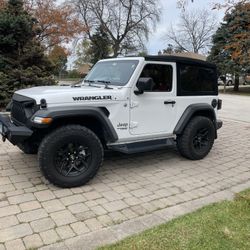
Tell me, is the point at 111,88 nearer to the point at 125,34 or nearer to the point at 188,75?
the point at 188,75

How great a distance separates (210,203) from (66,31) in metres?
17.5

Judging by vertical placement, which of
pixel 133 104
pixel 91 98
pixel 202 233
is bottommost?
pixel 202 233

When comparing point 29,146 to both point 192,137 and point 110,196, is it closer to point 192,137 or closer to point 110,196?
point 110,196

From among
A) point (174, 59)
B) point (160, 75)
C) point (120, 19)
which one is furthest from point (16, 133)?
point (120, 19)

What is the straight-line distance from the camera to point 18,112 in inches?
170

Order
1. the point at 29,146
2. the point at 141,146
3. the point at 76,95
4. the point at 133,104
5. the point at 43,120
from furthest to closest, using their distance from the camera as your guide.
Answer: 1. the point at 141,146
2. the point at 133,104
3. the point at 29,146
4. the point at 76,95
5. the point at 43,120

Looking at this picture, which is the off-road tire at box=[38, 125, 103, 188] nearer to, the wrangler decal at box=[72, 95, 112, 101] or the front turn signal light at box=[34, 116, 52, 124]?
the front turn signal light at box=[34, 116, 52, 124]

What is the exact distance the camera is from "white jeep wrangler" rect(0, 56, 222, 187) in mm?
3920

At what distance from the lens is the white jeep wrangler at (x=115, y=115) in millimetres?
3920

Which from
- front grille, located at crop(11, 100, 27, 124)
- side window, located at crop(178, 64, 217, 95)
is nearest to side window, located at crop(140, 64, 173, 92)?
side window, located at crop(178, 64, 217, 95)

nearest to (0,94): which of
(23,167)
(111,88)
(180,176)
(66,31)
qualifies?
(23,167)

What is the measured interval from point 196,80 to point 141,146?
5.71 feet

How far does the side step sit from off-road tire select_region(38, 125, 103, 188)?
0.41 m

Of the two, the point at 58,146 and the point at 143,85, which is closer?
the point at 58,146
